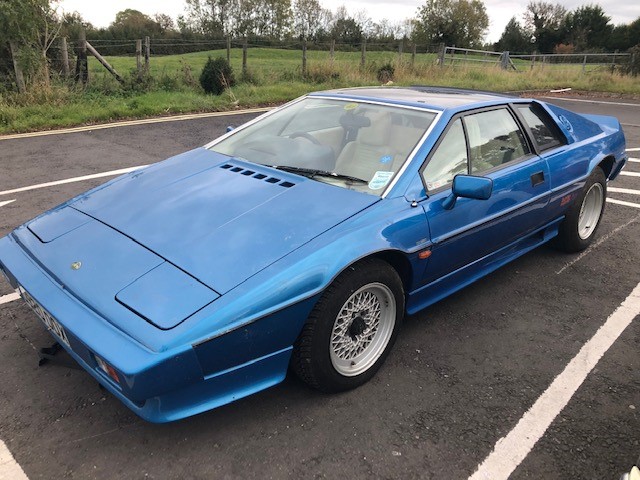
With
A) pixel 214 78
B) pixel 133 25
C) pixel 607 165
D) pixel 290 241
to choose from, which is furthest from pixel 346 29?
pixel 290 241

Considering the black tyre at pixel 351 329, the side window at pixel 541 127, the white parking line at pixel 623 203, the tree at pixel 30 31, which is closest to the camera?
the black tyre at pixel 351 329

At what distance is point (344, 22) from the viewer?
2072 inches

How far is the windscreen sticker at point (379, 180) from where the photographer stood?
2.65 meters

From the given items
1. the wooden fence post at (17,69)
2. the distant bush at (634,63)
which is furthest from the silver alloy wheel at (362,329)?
the distant bush at (634,63)

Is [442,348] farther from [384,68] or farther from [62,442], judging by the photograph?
[384,68]

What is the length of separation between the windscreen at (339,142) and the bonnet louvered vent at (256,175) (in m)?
0.14

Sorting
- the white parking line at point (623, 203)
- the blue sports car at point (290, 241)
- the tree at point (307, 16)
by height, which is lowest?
the white parking line at point (623, 203)

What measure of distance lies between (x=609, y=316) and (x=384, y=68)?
48.4 ft

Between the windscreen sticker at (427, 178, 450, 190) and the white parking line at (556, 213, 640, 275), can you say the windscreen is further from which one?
the white parking line at (556, 213, 640, 275)

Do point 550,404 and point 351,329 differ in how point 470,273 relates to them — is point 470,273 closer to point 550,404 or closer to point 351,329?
point 550,404

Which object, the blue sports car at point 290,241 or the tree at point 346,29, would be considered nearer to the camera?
the blue sports car at point 290,241

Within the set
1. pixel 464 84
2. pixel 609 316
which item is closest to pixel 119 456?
pixel 609 316

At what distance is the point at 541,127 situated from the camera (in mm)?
3762

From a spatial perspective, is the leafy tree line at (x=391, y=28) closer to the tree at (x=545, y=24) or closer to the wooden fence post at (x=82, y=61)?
the tree at (x=545, y=24)
